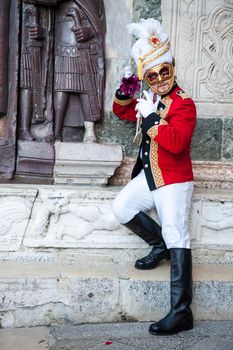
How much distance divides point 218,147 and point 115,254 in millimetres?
1174

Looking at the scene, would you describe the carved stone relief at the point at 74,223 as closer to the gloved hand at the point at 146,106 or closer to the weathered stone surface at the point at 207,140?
the gloved hand at the point at 146,106

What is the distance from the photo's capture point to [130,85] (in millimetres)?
3613

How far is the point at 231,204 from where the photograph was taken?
12.6ft

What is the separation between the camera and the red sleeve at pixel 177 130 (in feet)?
10.5

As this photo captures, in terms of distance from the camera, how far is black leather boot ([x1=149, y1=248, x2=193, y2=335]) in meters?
3.19

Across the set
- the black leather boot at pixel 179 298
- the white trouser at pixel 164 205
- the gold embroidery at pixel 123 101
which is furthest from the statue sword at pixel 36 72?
the black leather boot at pixel 179 298

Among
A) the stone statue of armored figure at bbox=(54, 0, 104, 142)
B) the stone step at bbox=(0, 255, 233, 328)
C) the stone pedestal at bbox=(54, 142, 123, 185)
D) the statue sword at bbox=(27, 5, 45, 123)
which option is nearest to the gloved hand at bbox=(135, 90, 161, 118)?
the stone pedestal at bbox=(54, 142, 123, 185)

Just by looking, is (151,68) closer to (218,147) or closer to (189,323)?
(218,147)

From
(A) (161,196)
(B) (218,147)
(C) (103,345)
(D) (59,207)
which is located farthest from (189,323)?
(B) (218,147)

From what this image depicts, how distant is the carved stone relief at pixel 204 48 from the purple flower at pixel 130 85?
579mm

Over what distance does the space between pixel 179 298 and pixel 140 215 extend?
23.2 inches

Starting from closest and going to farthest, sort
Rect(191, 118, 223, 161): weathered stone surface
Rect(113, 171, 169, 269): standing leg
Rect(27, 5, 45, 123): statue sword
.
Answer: Rect(113, 171, 169, 269): standing leg < Rect(27, 5, 45, 123): statue sword < Rect(191, 118, 223, 161): weathered stone surface

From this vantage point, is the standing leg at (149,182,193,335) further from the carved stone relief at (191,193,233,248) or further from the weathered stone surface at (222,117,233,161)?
the weathered stone surface at (222,117,233,161)

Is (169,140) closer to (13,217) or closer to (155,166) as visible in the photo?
(155,166)
